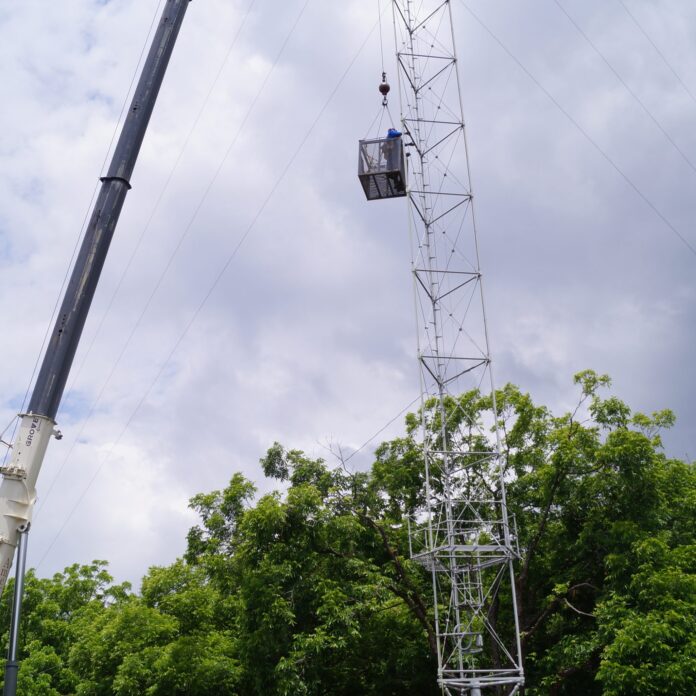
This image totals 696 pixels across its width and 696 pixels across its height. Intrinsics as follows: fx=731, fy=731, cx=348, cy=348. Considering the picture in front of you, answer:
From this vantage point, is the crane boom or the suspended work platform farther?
the suspended work platform

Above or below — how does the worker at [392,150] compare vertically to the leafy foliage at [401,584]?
above

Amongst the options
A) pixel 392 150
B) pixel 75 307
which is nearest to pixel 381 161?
pixel 392 150

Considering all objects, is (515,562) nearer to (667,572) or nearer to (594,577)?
(594,577)

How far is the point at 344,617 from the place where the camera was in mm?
17734

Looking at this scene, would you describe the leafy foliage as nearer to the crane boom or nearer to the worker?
the worker

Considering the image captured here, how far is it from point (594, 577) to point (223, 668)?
1025 cm

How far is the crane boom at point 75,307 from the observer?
32.5 ft

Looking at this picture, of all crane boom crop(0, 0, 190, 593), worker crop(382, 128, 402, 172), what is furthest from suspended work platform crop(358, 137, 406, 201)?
crane boom crop(0, 0, 190, 593)

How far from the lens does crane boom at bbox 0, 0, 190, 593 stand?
9898mm

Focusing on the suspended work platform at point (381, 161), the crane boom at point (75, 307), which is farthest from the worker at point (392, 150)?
the crane boom at point (75, 307)

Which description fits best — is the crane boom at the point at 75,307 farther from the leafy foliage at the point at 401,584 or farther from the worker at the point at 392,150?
the leafy foliage at the point at 401,584

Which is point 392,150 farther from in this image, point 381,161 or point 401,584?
point 401,584

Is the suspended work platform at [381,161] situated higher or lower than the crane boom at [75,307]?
higher

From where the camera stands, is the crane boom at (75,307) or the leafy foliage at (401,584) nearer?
the crane boom at (75,307)
